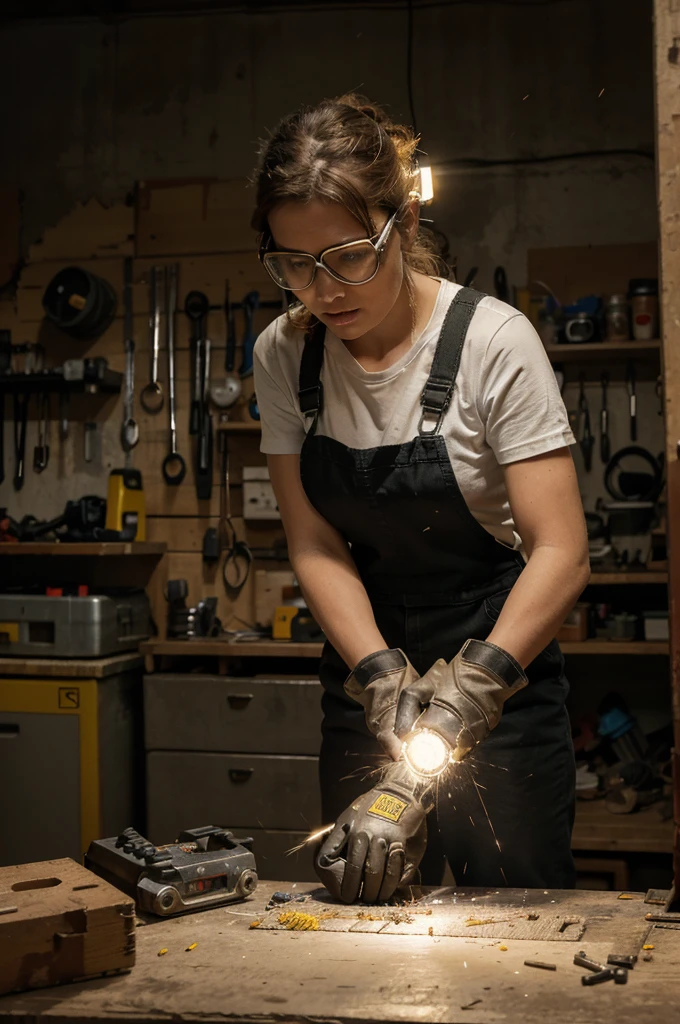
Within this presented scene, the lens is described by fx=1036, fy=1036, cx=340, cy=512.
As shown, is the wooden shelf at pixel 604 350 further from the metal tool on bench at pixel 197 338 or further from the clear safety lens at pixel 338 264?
the clear safety lens at pixel 338 264

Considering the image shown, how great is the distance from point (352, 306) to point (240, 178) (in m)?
2.69

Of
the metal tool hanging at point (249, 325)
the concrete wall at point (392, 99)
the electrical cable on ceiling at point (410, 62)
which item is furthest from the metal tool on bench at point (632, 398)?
the metal tool hanging at point (249, 325)

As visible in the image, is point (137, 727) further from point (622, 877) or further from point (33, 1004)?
point (33, 1004)

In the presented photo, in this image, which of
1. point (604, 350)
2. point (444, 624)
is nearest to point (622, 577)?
point (604, 350)

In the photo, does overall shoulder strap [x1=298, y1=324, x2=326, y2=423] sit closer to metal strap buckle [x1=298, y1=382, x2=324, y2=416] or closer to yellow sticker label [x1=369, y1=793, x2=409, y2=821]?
metal strap buckle [x1=298, y1=382, x2=324, y2=416]

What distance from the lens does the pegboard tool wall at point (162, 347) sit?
3965 millimetres

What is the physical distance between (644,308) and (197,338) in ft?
5.41

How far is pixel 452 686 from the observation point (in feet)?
4.70

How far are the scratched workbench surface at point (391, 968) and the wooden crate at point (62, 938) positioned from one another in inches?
0.7

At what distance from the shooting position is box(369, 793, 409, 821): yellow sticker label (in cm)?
140

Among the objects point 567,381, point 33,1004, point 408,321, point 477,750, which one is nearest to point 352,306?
point 408,321

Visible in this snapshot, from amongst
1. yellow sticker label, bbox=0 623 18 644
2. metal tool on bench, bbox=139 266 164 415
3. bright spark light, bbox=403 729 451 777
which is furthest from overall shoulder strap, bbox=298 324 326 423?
metal tool on bench, bbox=139 266 164 415

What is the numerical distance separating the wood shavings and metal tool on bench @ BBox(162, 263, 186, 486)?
2.75 metres

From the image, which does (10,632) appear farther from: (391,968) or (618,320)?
(391,968)
